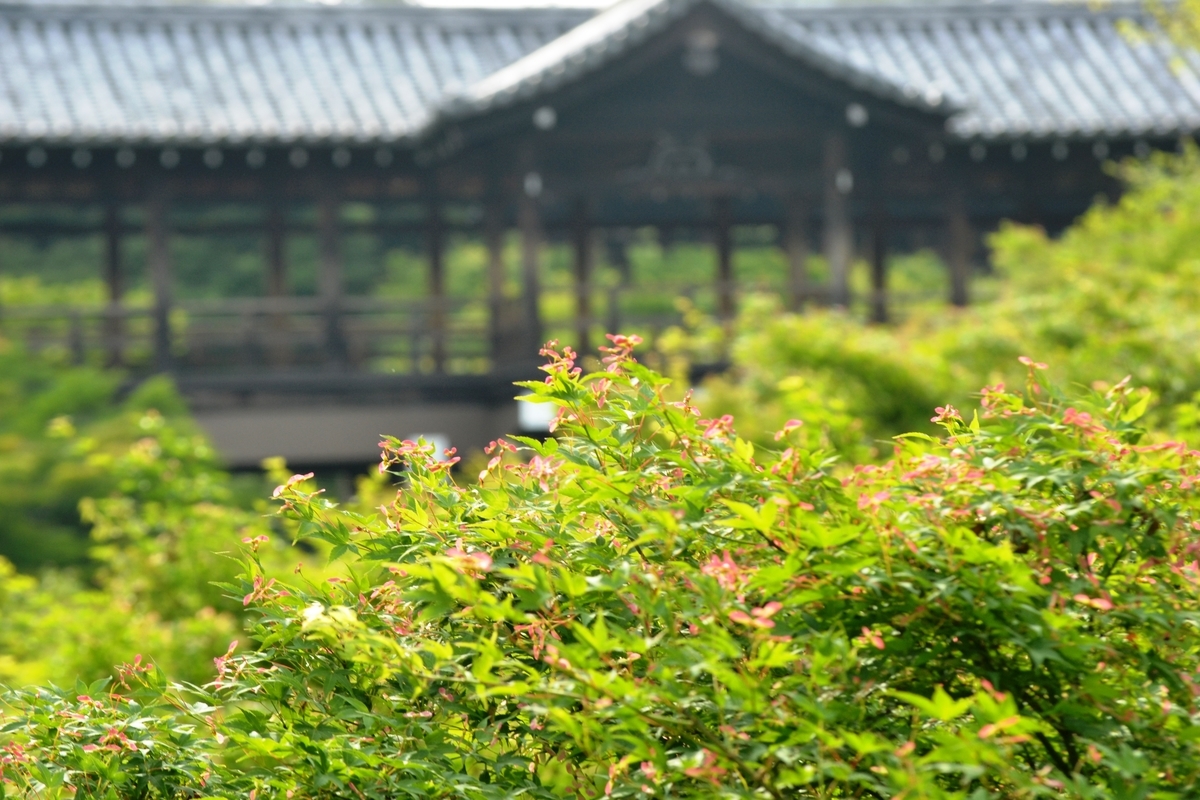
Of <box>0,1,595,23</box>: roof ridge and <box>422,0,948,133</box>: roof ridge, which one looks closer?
<box>422,0,948,133</box>: roof ridge

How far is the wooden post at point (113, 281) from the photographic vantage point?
15305 mm

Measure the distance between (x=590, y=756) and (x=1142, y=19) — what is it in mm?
19335

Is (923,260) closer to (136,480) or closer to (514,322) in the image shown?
(514,322)

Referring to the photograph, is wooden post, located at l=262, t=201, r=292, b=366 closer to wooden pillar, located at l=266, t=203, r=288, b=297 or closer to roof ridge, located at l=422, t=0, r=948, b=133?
wooden pillar, located at l=266, t=203, r=288, b=297

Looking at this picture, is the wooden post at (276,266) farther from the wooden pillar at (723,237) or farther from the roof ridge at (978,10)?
the roof ridge at (978,10)

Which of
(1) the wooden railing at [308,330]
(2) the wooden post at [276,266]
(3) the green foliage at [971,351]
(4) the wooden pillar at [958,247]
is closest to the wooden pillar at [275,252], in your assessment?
(2) the wooden post at [276,266]

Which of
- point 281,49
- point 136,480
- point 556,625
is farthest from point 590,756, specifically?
point 281,49

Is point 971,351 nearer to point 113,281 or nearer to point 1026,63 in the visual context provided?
point 1026,63

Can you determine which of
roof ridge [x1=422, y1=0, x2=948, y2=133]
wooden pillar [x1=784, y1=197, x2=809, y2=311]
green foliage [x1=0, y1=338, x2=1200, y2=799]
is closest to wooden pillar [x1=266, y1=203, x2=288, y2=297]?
roof ridge [x1=422, y1=0, x2=948, y2=133]

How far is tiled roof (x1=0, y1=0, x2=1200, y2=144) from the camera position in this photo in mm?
14609

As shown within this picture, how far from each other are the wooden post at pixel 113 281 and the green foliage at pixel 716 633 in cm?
1290

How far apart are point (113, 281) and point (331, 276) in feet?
9.25

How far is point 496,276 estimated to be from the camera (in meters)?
15.6

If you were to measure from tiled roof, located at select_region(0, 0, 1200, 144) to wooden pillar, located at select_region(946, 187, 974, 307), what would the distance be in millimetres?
954
